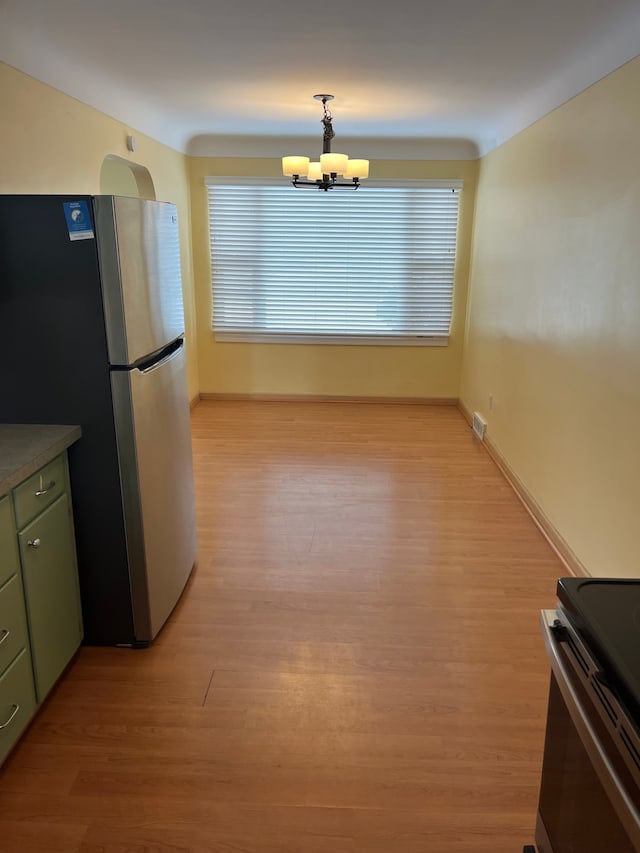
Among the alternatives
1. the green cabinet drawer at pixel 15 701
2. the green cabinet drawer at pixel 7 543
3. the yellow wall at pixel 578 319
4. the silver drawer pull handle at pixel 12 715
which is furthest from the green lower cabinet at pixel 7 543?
the yellow wall at pixel 578 319

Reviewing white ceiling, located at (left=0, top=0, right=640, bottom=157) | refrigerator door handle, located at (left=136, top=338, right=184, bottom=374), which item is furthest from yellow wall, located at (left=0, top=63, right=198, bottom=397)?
refrigerator door handle, located at (left=136, top=338, right=184, bottom=374)

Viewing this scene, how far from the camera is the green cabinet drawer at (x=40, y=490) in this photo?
1.87 meters

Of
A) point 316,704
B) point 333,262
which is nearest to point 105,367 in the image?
point 316,704

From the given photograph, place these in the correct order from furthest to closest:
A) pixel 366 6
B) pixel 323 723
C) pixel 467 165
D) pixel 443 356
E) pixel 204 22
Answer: pixel 443 356
pixel 467 165
pixel 204 22
pixel 366 6
pixel 323 723

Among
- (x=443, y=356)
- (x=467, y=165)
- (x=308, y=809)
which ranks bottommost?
(x=308, y=809)

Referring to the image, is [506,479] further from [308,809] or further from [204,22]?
[204,22]

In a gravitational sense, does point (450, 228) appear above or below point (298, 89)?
below

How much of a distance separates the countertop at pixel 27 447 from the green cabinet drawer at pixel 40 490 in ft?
0.16

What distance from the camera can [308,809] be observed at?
1.77 m

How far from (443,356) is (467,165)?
1.79 m

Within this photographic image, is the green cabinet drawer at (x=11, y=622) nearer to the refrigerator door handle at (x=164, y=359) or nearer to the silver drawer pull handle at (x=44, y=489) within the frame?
the silver drawer pull handle at (x=44, y=489)

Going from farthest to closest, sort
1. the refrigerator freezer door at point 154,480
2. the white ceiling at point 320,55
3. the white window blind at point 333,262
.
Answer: the white window blind at point 333,262 → the white ceiling at point 320,55 → the refrigerator freezer door at point 154,480

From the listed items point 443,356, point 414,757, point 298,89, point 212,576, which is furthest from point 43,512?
point 443,356

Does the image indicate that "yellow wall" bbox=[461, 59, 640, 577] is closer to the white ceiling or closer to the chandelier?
the white ceiling
